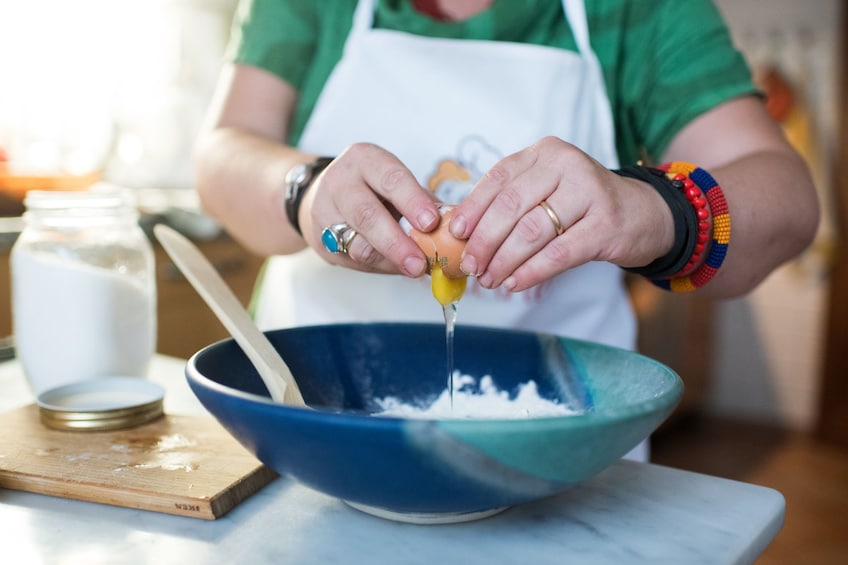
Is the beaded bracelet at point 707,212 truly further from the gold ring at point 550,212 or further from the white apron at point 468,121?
the white apron at point 468,121

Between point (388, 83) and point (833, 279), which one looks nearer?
point (388, 83)

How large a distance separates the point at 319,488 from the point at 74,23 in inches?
98.6

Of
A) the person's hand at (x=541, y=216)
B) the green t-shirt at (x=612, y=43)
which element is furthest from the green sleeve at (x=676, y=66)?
the person's hand at (x=541, y=216)

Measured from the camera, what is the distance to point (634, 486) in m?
0.64

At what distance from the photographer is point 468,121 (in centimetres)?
104

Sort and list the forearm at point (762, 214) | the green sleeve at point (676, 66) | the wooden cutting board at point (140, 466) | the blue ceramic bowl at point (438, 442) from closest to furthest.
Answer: the blue ceramic bowl at point (438, 442)
the wooden cutting board at point (140, 466)
the forearm at point (762, 214)
the green sleeve at point (676, 66)

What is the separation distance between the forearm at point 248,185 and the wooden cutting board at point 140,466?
26 centimetres

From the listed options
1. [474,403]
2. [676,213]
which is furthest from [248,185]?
[676,213]

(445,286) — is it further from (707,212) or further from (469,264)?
(707,212)

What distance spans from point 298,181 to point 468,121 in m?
0.32

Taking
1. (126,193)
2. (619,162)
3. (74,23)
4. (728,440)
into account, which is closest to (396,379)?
(126,193)

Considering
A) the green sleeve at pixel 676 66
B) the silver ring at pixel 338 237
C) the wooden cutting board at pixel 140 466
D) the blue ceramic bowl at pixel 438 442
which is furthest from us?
the green sleeve at pixel 676 66

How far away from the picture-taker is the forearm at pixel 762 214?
81 cm

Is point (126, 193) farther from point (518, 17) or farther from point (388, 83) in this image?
point (518, 17)
